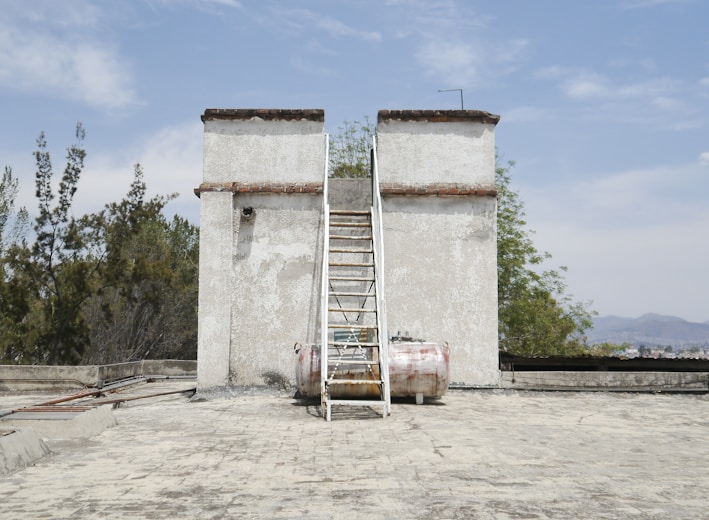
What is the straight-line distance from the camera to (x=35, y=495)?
485 cm

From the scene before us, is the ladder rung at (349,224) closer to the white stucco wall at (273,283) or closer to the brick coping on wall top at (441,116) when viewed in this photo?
A: the white stucco wall at (273,283)

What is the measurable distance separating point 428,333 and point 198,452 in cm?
583

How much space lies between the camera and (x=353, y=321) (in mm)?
11562

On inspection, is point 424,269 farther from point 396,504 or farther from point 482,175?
point 396,504

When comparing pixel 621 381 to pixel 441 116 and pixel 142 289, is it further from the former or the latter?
pixel 142 289

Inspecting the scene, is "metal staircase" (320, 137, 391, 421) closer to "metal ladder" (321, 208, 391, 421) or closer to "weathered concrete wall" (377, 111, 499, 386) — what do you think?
"metal ladder" (321, 208, 391, 421)

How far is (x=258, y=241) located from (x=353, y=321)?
2157mm

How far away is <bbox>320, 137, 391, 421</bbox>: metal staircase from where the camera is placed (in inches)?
356

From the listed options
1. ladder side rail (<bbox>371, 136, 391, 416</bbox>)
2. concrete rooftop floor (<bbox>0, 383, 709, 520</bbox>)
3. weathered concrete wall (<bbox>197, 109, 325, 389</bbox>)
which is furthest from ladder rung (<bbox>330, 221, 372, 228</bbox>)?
concrete rooftop floor (<bbox>0, 383, 709, 520</bbox>)

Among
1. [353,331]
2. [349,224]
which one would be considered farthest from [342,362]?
[349,224]

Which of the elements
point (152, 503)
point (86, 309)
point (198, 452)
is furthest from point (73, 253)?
point (152, 503)

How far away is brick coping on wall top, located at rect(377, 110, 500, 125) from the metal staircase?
3.90 feet

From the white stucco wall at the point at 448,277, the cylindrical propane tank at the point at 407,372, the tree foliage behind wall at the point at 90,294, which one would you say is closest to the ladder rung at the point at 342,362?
the cylindrical propane tank at the point at 407,372

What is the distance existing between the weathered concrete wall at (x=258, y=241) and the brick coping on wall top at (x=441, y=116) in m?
1.27
